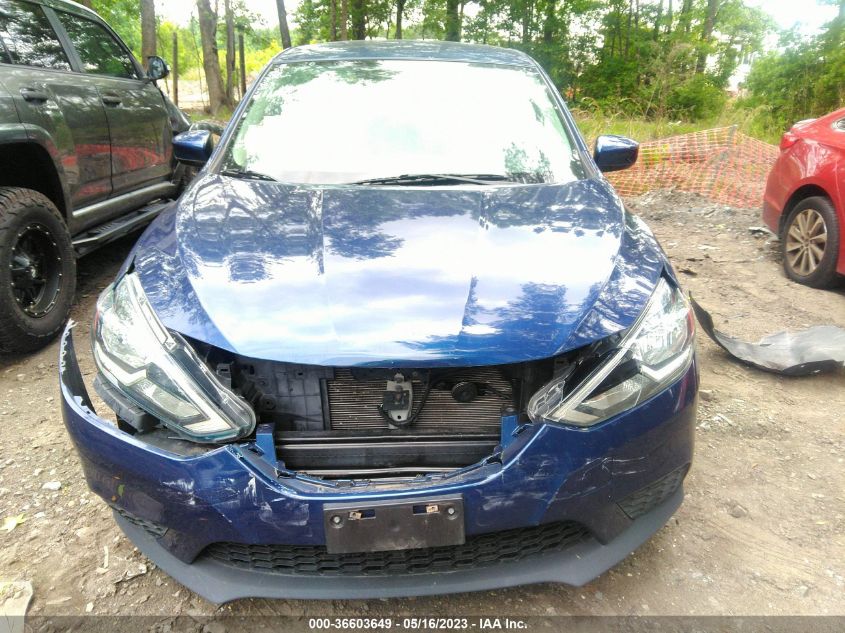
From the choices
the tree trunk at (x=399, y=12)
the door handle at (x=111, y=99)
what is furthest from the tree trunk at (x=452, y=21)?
the door handle at (x=111, y=99)

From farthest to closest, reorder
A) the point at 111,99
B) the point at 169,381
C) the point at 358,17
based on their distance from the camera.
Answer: the point at 358,17
the point at 111,99
the point at 169,381

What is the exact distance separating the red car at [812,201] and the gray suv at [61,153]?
188 inches

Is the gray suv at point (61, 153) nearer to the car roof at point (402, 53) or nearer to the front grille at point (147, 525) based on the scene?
the car roof at point (402, 53)

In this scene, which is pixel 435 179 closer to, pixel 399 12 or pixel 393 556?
pixel 393 556

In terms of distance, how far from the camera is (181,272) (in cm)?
177

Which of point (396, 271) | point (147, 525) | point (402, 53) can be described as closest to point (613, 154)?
point (402, 53)

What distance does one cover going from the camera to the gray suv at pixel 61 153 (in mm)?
3145

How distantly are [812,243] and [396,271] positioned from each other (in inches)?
156

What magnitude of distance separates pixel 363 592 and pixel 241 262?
0.96 metres

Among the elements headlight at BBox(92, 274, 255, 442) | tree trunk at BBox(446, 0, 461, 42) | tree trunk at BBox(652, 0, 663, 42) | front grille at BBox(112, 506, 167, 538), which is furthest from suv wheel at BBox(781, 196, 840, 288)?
tree trunk at BBox(446, 0, 461, 42)

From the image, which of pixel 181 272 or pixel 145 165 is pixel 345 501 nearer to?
pixel 181 272

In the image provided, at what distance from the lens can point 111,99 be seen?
414cm

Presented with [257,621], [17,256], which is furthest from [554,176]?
[17,256]

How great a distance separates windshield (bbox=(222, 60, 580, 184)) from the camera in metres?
2.49
